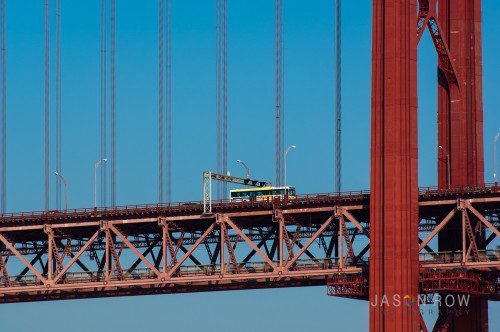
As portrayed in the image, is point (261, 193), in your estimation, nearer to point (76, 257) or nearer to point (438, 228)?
point (76, 257)

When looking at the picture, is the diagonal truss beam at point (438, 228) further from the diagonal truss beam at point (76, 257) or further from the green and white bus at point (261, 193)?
the diagonal truss beam at point (76, 257)

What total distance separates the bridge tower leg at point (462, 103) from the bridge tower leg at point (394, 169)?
12371 mm

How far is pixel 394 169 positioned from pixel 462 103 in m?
16.2

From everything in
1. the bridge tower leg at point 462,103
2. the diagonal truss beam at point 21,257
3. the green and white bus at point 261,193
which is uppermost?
the bridge tower leg at point 462,103

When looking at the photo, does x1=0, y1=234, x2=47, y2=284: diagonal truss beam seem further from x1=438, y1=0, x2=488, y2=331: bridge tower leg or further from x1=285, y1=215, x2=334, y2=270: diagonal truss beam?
x1=438, y1=0, x2=488, y2=331: bridge tower leg

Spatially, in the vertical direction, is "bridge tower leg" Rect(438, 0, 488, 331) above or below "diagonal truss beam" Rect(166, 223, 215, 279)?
above

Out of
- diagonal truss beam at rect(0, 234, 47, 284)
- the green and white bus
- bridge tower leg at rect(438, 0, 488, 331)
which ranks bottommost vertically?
diagonal truss beam at rect(0, 234, 47, 284)

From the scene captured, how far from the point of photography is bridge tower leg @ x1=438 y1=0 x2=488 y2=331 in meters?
163

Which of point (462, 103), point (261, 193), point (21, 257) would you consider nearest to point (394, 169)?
point (462, 103)

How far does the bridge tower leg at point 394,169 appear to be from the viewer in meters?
150

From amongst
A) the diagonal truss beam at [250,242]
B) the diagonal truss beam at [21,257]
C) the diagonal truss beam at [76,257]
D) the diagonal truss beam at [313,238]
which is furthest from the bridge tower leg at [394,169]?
the diagonal truss beam at [21,257]

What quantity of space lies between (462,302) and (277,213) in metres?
17.0

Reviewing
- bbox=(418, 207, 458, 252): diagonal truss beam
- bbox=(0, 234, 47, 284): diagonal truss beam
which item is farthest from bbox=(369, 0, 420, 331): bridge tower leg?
bbox=(0, 234, 47, 284): diagonal truss beam

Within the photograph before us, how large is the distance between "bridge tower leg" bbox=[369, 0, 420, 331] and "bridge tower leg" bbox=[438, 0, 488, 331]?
40.6ft
